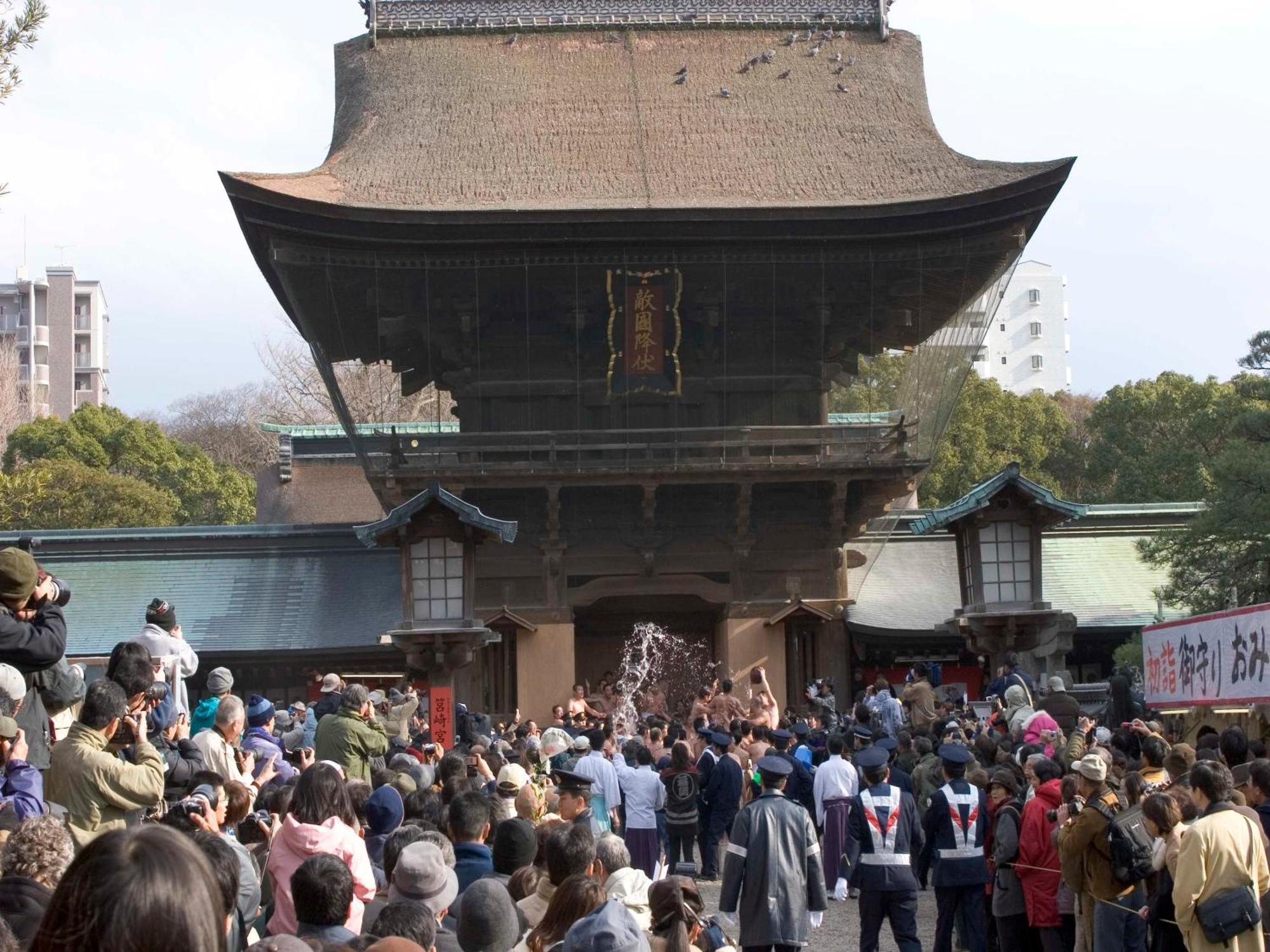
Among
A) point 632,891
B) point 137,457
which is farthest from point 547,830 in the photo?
point 137,457

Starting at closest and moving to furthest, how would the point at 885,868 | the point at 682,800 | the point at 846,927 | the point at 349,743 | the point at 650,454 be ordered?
the point at 349,743, the point at 885,868, the point at 846,927, the point at 682,800, the point at 650,454

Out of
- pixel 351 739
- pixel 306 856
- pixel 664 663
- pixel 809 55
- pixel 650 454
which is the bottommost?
pixel 306 856

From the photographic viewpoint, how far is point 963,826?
10930mm

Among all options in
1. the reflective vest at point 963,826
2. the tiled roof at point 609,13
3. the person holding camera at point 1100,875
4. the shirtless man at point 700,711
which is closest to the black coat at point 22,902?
the person holding camera at point 1100,875

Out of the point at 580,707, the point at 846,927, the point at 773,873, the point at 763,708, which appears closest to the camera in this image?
the point at 773,873

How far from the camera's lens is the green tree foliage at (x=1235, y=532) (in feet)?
67.7

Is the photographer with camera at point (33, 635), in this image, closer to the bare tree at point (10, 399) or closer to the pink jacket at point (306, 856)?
the pink jacket at point (306, 856)

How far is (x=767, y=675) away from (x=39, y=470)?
67.4 ft

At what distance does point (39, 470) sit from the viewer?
38.3 meters

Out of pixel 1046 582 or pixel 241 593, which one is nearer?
pixel 241 593

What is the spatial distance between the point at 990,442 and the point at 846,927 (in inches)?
1296

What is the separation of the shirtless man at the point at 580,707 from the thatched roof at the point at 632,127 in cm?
704

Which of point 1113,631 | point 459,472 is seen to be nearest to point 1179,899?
point 459,472

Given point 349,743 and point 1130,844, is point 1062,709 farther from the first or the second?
point 349,743
